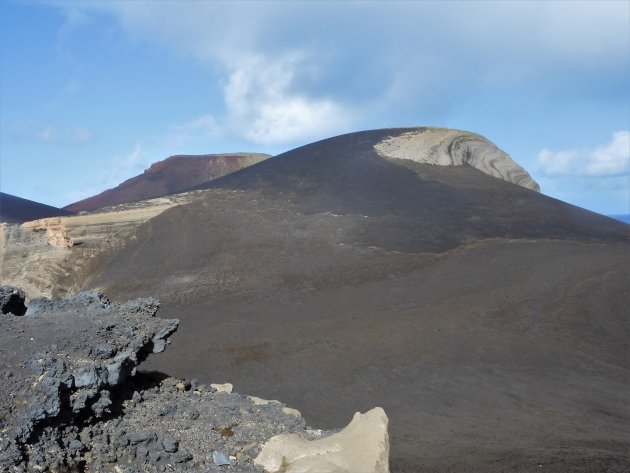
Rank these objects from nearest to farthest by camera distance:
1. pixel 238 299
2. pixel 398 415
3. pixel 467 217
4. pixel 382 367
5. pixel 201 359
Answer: pixel 398 415
pixel 382 367
pixel 201 359
pixel 238 299
pixel 467 217

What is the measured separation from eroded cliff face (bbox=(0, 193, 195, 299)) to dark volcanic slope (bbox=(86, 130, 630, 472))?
653 mm

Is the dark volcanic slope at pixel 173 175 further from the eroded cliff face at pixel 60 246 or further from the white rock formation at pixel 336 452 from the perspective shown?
the white rock formation at pixel 336 452

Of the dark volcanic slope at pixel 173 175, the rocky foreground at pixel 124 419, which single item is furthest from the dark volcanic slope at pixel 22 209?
the rocky foreground at pixel 124 419

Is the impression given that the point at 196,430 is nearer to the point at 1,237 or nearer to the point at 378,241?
the point at 378,241

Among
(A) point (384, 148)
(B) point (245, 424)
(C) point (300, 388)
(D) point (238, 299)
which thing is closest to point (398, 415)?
(C) point (300, 388)

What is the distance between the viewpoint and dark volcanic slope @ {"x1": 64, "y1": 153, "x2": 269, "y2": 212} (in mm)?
43312

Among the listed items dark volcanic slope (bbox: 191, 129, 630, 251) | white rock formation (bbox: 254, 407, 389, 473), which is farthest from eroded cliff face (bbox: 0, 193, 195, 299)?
white rock formation (bbox: 254, 407, 389, 473)

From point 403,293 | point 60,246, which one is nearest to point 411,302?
point 403,293

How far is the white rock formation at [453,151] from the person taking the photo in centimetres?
2252

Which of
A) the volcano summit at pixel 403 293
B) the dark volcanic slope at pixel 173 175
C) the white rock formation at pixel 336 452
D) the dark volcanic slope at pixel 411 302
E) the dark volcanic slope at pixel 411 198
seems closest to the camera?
the white rock formation at pixel 336 452

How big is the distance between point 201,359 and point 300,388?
207 cm

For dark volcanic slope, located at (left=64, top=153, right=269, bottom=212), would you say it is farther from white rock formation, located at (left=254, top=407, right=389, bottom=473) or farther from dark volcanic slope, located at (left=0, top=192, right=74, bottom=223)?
white rock formation, located at (left=254, top=407, right=389, bottom=473)

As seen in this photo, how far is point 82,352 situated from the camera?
5203 mm

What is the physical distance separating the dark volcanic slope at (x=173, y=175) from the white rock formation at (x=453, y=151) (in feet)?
73.4
